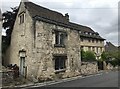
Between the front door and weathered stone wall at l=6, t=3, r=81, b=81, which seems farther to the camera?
the front door

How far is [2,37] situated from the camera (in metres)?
26.5

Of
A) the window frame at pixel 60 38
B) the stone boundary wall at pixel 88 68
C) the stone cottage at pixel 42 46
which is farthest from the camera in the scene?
the stone boundary wall at pixel 88 68

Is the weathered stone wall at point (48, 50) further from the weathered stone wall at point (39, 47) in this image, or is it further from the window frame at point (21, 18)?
the window frame at point (21, 18)

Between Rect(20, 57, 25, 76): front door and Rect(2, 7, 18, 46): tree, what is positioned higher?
Rect(2, 7, 18, 46): tree

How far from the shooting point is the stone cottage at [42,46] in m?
19.5

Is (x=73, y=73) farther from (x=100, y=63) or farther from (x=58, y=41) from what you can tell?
(x=100, y=63)

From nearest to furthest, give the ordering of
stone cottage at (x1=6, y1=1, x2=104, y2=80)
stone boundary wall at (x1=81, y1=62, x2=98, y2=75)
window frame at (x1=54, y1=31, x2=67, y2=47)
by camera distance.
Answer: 1. stone cottage at (x1=6, y1=1, x2=104, y2=80)
2. window frame at (x1=54, y1=31, x2=67, y2=47)
3. stone boundary wall at (x1=81, y1=62, x2=98, y2=75)

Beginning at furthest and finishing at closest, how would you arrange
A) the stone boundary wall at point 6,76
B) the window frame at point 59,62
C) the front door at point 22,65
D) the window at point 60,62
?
the window at point 60,62 → the window frame at point 59,62 → the front door at point 22,65 → the stone boundary wall at point 6,76

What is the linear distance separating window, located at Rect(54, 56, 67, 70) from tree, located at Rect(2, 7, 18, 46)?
7.72m

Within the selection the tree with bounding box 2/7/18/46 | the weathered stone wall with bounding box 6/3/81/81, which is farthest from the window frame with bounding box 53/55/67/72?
the tree with bounding box 2/7/18/46

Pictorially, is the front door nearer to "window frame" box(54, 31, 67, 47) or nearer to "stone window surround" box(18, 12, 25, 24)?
"window frame" box(54, 31, 67, 47)

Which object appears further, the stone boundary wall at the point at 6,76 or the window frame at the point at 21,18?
the window frame at the point at 21,18

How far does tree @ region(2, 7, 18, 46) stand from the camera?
25.9 m

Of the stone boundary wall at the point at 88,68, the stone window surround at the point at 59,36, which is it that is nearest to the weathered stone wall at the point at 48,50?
the stone window surround at the point at 59,36
